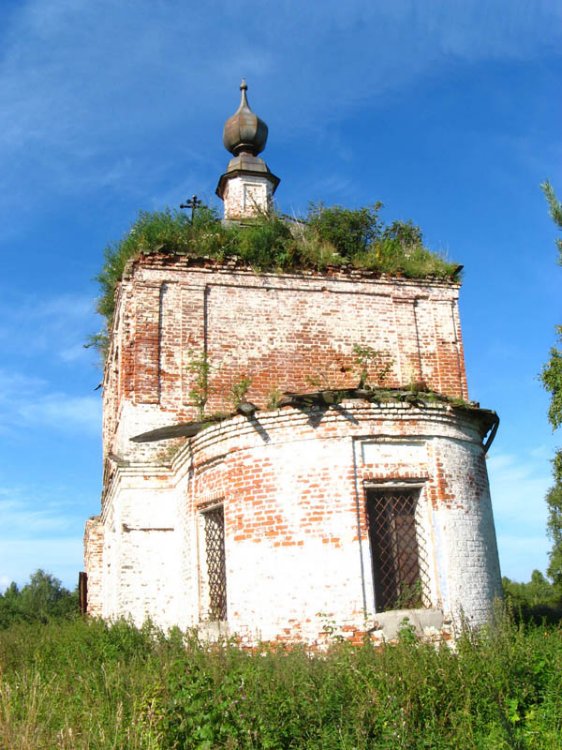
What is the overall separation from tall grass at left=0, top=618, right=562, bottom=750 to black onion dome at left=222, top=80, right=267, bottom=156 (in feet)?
44.1

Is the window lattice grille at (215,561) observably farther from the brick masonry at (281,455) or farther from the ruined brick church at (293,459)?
the brick masonry at (281,455)

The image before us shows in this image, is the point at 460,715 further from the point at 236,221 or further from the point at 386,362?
the point at 236,221

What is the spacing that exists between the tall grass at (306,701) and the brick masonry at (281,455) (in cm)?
142

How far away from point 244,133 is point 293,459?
11.3 m

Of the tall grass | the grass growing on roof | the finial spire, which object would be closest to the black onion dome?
the finial spire

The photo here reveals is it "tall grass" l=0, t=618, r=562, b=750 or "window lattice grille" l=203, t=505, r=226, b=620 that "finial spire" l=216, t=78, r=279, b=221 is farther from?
"tall grass" l=0, t=618, r=562, b=750

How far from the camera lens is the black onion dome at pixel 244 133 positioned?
17.8 metres

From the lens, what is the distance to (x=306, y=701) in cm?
553

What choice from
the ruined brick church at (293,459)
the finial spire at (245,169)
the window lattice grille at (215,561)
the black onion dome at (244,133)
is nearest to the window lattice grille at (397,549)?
the ruined brick church at (293,459)

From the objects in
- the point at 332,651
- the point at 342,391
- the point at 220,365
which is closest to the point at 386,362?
the point at 220,365

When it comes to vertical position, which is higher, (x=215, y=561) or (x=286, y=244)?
(x=286, y=244)

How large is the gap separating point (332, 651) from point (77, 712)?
2.94 meters

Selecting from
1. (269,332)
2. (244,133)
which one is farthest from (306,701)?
(244,133)

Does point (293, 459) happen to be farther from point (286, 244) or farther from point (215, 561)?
point (286, 244)
